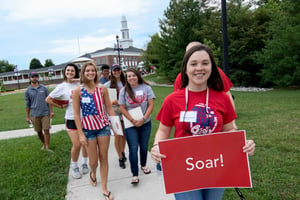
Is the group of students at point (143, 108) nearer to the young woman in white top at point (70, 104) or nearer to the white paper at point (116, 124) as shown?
the young woman in white top at point (70, 104)

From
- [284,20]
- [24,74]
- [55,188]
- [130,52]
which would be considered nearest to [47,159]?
[55,188]

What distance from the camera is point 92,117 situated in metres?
3.31

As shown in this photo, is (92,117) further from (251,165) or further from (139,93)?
(251,165)

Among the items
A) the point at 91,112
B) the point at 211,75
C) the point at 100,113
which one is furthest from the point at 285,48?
the point at 211,75

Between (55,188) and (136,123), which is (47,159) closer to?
(55,188)

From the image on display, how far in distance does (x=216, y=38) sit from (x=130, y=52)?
7689cm

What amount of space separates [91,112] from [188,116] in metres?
1.87

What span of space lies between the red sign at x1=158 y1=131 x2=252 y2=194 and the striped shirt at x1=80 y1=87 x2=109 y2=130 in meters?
1.71

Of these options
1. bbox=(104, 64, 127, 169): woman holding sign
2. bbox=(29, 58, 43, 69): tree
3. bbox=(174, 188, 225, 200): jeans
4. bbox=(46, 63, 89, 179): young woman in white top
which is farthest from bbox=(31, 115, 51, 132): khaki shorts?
bbox=(29, 58, 43, 69): tree

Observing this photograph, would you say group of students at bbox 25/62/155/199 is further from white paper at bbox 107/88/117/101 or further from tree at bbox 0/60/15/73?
tree at bbox 0/60/15/73

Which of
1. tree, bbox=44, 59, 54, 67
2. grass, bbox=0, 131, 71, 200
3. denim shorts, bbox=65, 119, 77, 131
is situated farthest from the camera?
tree, bbox=44, 59, 54, 67

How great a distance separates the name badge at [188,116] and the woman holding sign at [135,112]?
6.29 ft

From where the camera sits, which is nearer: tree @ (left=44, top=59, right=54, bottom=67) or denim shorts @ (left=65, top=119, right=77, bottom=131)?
denim shorts @ (left=65, top=119, right=77, bottom=131)

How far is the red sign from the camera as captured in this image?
179cm
